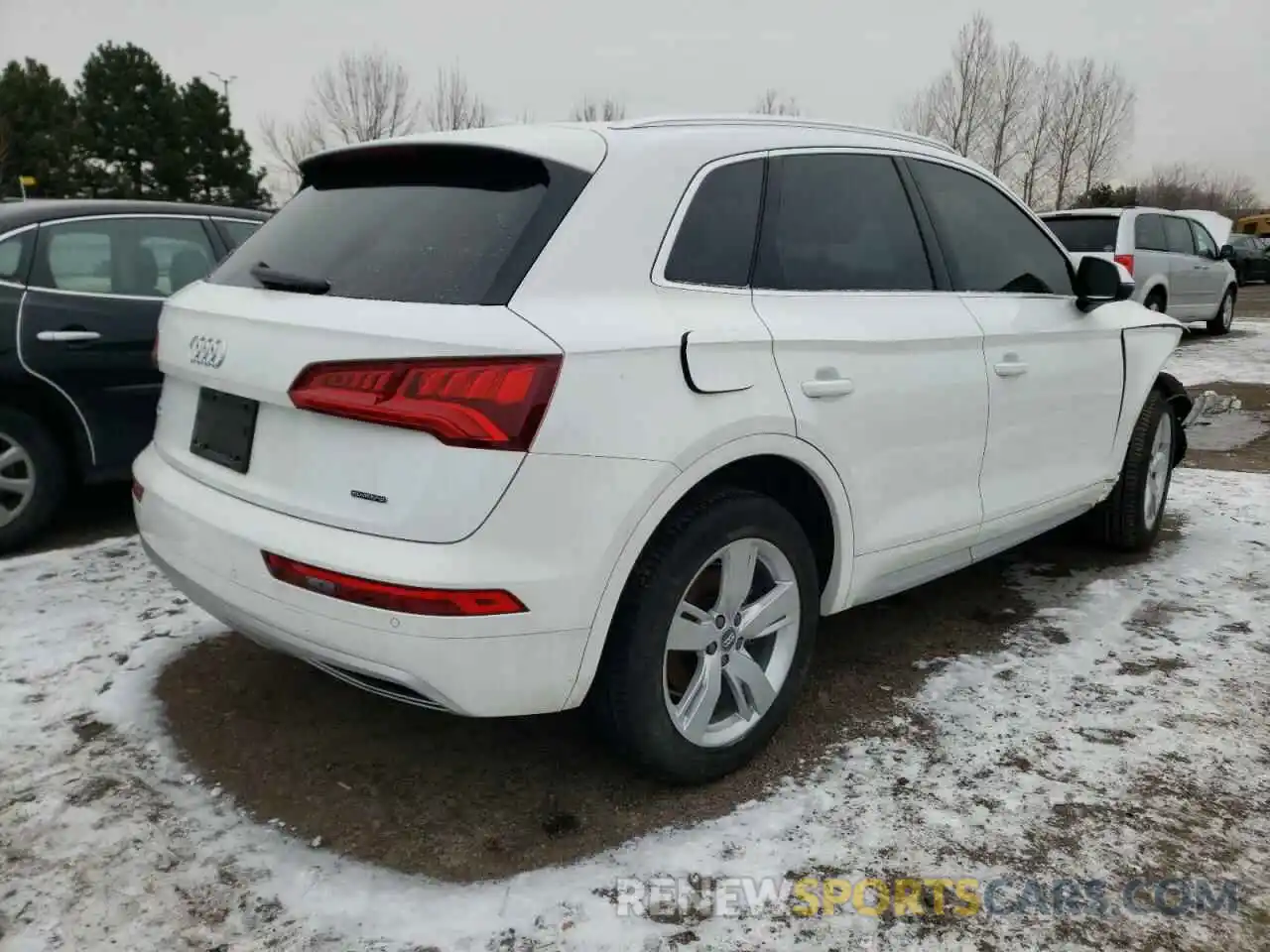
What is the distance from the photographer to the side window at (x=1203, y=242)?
46.4 ft

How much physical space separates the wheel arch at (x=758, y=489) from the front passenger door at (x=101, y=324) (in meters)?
2.93

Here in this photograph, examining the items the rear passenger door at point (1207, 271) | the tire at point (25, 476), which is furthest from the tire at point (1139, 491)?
A: the rear passenger door at point (1207, 271)

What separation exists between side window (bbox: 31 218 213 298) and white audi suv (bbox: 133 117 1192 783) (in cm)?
206

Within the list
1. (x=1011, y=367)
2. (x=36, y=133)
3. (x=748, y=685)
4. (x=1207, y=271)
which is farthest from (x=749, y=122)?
(x=36, y=133)

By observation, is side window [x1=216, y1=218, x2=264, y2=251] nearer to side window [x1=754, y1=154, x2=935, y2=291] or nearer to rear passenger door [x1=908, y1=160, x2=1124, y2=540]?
side window [x1=754, y1=154, x2=935, y2=291]

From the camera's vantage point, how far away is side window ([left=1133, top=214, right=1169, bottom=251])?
12.4 metres

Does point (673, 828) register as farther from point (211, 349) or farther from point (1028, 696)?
point (211, 349)

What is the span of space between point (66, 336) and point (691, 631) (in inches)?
134

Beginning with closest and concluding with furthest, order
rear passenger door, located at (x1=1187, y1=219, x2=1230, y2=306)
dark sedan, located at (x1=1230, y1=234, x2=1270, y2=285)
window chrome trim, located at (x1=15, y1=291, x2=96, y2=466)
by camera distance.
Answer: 1. window chrome trim, located at (x1=15, y1=291, x2=96, y2=466)
2. rear passenger door, located at (x1=1187, y1=219, x2=1230, y2=306)
3. dark sedan, located at (x1=1230, y1=234, x2=1270, y2=285)

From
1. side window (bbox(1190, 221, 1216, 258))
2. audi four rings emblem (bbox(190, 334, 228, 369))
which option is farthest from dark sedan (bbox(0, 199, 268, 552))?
side window (bbox(1190, 221, 1216, 258))

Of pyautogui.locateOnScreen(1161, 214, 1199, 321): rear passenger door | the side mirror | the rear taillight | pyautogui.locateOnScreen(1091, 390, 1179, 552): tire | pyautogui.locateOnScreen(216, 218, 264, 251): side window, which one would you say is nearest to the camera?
the rear taillight

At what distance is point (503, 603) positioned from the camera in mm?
2146

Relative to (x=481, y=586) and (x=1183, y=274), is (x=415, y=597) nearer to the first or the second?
(x=481, y=586)

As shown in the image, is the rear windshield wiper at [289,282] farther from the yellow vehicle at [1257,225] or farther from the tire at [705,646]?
the yellow vehicle at [1257,225]
